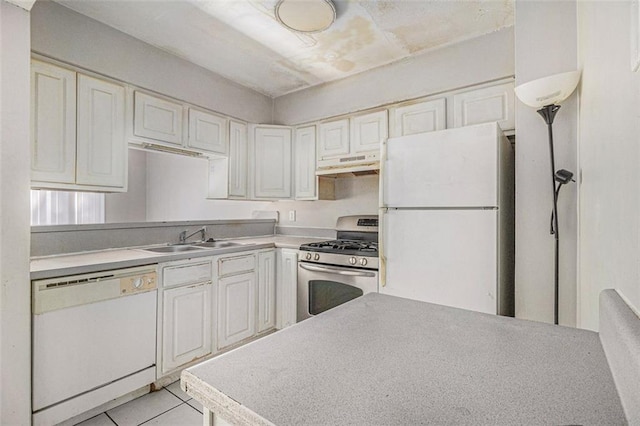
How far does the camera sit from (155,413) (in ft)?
6.32

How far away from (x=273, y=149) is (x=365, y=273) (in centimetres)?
173

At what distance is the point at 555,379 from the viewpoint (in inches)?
22.2

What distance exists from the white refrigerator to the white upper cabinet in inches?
76.1

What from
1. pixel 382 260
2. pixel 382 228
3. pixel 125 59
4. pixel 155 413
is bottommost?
pixel 155 413

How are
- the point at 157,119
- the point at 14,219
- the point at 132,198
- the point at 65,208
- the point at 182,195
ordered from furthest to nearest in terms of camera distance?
1. the point at 132,198
2. the point at 182,195
3. the point at 65,208
4. the point at 157,119
5. the point at 14,219

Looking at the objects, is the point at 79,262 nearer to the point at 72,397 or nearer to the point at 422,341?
the point at 72,397

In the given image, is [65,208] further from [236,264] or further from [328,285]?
[328,285]

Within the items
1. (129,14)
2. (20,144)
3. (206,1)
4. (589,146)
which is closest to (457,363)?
(589,146)

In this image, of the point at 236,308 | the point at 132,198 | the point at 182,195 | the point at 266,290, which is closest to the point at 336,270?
the point at 266,290

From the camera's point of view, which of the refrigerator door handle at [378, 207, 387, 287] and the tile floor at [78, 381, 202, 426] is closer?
the tile floor at [78, 381, 202, 426]

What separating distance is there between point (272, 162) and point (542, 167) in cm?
241

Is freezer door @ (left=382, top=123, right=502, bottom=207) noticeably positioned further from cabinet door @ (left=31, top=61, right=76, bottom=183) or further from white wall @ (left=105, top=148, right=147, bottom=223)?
white wall @ (left=105, top=148, right=147, bottom=223)

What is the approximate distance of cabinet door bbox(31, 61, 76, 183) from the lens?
189 cm

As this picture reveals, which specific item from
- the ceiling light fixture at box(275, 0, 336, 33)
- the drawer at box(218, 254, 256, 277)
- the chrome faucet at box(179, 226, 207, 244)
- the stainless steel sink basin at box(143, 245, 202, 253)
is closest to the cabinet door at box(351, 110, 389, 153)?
the ceiling light fixture at box(275, 0, 336, 33)
